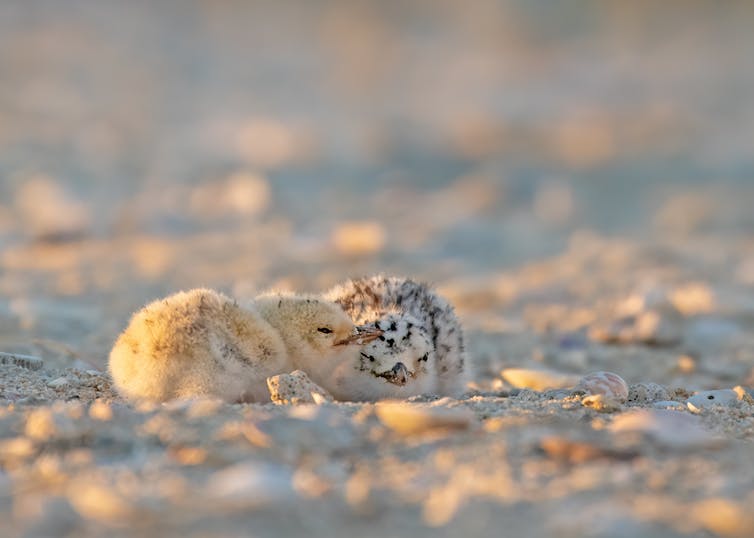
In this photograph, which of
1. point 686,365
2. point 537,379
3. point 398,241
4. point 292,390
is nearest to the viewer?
point 292,390

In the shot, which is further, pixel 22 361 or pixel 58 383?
pixel 22 361

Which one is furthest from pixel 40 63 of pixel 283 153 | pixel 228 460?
pixel 228 460

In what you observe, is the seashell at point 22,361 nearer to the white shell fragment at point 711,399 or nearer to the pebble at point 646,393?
the pebble at point 646,393

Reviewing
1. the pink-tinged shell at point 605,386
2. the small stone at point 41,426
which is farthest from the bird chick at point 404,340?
the small stone at point 41,426

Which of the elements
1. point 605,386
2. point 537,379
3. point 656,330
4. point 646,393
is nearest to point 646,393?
point 646,393

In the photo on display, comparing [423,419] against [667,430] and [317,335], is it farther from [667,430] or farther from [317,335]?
[317,335]

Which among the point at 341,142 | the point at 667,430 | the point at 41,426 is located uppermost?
the point at 341,142

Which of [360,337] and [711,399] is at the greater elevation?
[360,337]
